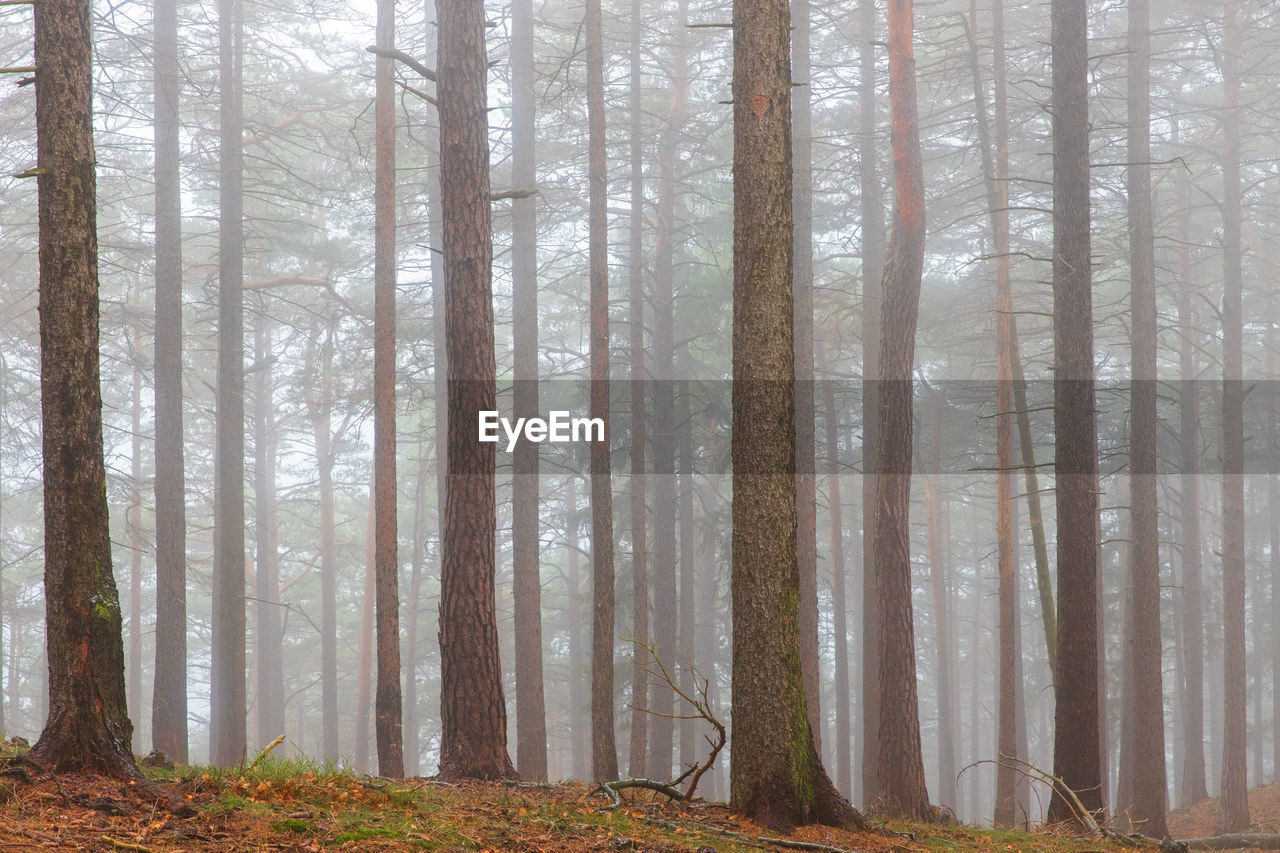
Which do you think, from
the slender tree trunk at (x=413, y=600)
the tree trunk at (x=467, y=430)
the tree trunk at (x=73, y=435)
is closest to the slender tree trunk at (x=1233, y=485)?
the tree trunk at (x=467, y=430)

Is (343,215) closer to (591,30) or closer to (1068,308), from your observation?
(591,30)

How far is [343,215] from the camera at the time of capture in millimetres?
23406

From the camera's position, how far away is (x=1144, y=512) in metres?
13.4

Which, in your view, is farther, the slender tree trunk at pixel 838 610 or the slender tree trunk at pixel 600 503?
the slender tree trunk at pixel 838 610

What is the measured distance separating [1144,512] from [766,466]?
930 cm

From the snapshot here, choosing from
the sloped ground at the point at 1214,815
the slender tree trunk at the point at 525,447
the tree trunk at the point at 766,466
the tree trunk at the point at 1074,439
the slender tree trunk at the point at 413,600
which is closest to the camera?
the tree trunk at the point at 766,466

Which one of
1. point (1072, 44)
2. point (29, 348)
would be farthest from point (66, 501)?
point (29, 348)

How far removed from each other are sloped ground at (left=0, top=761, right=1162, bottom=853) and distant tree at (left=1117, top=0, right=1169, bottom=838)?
6363 mm

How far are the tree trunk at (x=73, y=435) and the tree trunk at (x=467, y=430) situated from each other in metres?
3.51

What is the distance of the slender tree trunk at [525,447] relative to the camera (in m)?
13.8

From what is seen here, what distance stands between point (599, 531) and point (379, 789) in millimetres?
6796

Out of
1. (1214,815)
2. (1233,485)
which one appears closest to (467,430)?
(1233,485)

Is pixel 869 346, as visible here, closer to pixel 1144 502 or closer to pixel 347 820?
pixel 1144 502

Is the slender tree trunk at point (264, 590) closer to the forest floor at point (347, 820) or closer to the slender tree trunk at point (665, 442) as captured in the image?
the slender tree trunk at point (665, 442)
